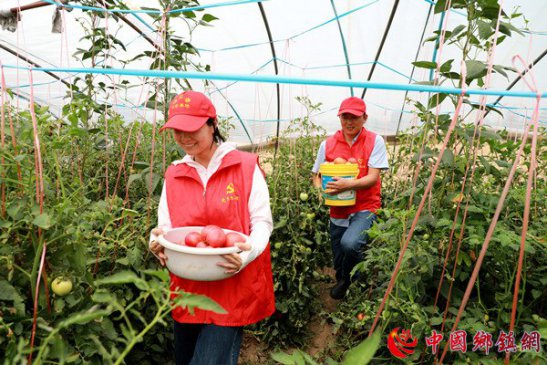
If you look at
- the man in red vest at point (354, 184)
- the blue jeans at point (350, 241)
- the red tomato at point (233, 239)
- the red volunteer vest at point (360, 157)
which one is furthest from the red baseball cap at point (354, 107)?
the red tomato at point (233, 239)

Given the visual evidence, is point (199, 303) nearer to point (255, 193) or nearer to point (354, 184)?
point (255, 193)

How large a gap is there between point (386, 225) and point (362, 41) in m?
4.25

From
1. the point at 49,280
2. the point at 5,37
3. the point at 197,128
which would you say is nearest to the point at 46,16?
the point at 5,37

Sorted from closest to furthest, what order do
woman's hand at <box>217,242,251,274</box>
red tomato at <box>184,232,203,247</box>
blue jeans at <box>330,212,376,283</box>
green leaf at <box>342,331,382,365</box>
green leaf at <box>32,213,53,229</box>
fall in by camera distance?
green leaf at <box>342,331,382,365</box>, green leaf at <box>32,213,53,229</box>, woman's hand at <box>217,242,251,274</box>, red tomato at <box>184,232,203,247</box>, blue jeans at <box>330,212,376,283</box>

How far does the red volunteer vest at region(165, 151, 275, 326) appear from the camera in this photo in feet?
4.38

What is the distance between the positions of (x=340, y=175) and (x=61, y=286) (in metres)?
1.55

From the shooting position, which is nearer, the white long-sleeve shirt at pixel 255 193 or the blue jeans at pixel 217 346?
the blue jeans at pixel 217 346

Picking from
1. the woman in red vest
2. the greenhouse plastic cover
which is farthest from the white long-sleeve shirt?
the greenhouse plastic cover

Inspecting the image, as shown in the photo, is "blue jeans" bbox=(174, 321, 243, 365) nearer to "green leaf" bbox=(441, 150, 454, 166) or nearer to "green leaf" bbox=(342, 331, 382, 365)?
"green leaf" bbox=(342, 331, 382, 365)

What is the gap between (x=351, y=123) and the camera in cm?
248

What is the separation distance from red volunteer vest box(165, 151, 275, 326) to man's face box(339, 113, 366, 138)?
1.19 m

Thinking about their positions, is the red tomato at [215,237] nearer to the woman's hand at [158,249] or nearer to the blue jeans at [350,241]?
the woman's hand at [158,249]

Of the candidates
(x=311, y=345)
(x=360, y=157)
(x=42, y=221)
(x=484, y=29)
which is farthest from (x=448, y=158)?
(x=311, y=345)

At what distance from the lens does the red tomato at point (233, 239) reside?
126 centimetres
